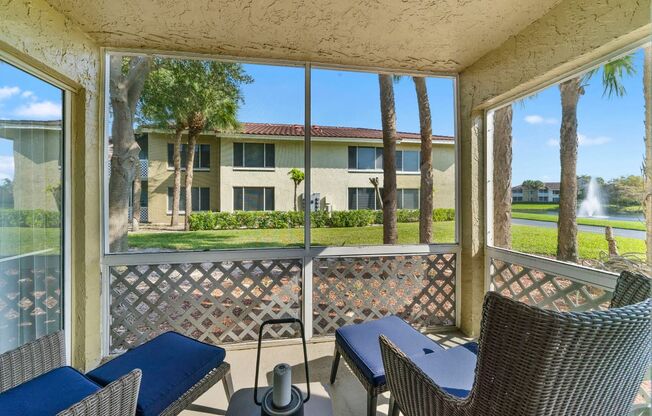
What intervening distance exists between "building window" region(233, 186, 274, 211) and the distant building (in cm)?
227

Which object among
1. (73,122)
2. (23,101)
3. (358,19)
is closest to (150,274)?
(73,122)

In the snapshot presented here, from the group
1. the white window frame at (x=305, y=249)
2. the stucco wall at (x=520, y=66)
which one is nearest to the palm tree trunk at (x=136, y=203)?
the white window frame at (x=305, y=249)

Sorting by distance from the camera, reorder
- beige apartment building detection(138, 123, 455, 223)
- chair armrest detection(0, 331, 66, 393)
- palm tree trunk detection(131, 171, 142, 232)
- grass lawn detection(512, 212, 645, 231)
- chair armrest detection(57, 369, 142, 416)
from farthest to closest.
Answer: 1. beige apartment building detection(138, 123, 455, 223)
2. palm tree trunk detection(131, 171, 142, 232)
3. grass lawn detection(512, 212, 645, 231)
4. chair armrest detection(0, 331, 66, 393)
5. chair armrest detection(57, 369, 142, 416)

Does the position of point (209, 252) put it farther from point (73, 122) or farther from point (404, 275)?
point (404, 275)

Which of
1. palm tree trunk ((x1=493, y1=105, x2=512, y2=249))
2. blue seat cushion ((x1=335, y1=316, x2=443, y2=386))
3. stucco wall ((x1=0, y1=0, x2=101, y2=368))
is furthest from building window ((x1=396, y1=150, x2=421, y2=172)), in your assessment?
stucco wall ((x1=0, y1=0, x2=101, y2=368))

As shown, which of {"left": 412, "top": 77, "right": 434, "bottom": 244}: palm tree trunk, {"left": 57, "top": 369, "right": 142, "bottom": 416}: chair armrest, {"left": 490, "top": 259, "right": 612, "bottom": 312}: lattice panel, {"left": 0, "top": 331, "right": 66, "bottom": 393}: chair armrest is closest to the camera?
{"left": 57, "top": 369, "right": 142, "bottom": 416}: chair armrest

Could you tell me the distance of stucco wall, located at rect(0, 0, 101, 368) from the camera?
6.60ft

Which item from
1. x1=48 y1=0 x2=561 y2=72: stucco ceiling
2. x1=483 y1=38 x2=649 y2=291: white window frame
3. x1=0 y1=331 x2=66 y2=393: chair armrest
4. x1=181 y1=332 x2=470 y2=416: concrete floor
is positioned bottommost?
x1=181 y1=332 x2=470 y2=416: concrete floor

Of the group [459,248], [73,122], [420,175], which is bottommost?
[459,248]

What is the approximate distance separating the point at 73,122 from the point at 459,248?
11.4 ft

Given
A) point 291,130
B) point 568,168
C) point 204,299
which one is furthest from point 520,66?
point 204,299

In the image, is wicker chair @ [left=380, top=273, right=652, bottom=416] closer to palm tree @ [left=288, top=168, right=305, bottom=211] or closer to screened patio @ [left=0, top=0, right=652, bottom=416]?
screened patio @ [left=0, top=0, right=652, bottom=416]

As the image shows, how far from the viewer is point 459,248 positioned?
299 cm

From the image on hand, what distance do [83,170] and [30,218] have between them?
51cm
